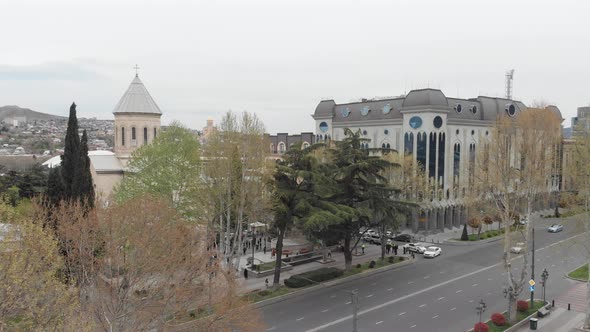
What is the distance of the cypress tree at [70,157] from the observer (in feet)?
102

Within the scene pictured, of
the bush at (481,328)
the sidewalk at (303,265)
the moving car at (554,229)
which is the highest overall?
the moving car at (554,229)

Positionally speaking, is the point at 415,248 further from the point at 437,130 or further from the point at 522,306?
the point at 522,306

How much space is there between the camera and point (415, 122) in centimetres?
5412

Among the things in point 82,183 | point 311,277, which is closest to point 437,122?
point 311,277

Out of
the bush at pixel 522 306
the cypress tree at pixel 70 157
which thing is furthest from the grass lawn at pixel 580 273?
the cypress tree at pixel 70 157

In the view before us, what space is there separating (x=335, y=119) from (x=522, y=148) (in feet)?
126

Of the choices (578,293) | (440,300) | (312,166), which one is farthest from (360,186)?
(578,293)

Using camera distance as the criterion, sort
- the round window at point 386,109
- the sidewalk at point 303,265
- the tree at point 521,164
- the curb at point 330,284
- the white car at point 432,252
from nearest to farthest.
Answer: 1. the tree at point 521,164
2. the curb at point 330,284
3. the sidewalk at point 303,265
4. the white car at point 432,252
5. the round window at point 386,109

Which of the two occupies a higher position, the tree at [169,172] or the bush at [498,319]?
the tree at [169,172]

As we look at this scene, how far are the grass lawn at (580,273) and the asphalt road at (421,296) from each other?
0.79 meters

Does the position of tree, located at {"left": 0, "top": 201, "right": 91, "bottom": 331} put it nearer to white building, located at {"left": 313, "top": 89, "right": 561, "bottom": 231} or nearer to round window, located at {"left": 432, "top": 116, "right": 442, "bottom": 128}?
white building, located at {"left": 313, "top": 89, "right": 561, "bottom": 231}

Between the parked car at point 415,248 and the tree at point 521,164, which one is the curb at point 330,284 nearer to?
the parked car at point 415,248

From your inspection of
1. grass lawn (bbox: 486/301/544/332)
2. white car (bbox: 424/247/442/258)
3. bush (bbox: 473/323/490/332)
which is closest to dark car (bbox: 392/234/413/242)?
white car (bbox: 424/247/442/258)

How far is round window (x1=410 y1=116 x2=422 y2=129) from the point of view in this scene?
53750 mm
